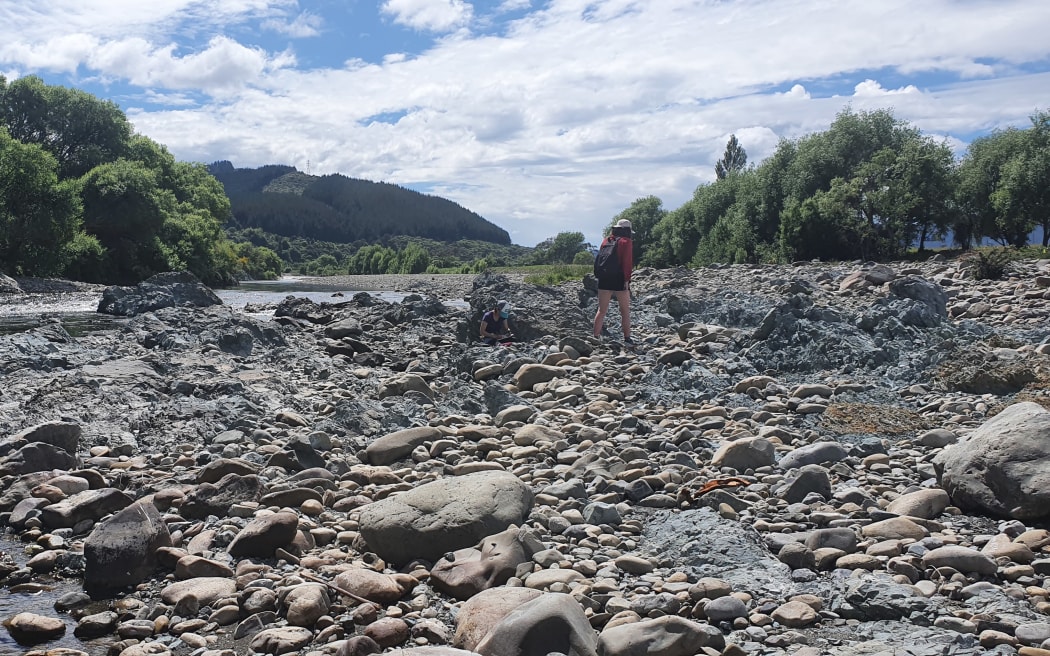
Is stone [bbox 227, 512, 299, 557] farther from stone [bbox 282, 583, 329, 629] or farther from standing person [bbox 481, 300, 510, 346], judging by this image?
standing person [bbox 481, 300, 510, 346]

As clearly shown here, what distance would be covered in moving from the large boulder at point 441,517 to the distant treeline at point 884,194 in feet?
155

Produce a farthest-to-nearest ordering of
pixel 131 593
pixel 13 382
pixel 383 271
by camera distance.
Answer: pixel 383 271 → pixel 13 382 → pixel 131 593

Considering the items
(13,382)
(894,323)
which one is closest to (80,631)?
(13,382)

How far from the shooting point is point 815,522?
6.26 m

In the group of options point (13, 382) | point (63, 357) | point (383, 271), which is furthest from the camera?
point (383, 271)

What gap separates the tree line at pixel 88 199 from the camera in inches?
1710

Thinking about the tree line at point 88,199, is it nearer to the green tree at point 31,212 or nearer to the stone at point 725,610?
the green tree at point 31,212

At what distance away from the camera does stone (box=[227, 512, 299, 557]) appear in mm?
6102

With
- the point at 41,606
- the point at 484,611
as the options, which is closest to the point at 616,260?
the point at 484,611

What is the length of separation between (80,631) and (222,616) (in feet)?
2.79

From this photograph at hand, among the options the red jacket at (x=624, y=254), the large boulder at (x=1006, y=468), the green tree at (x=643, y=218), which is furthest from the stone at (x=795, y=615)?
the green tree at (x=643, y=218)

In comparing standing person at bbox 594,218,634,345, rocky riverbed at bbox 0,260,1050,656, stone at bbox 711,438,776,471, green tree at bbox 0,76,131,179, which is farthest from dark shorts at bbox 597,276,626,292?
green tree at bbox 0,76,131,179

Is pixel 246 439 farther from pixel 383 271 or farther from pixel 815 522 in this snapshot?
pixel 383 271

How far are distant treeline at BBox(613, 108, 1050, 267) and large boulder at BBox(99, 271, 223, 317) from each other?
1527 inches
